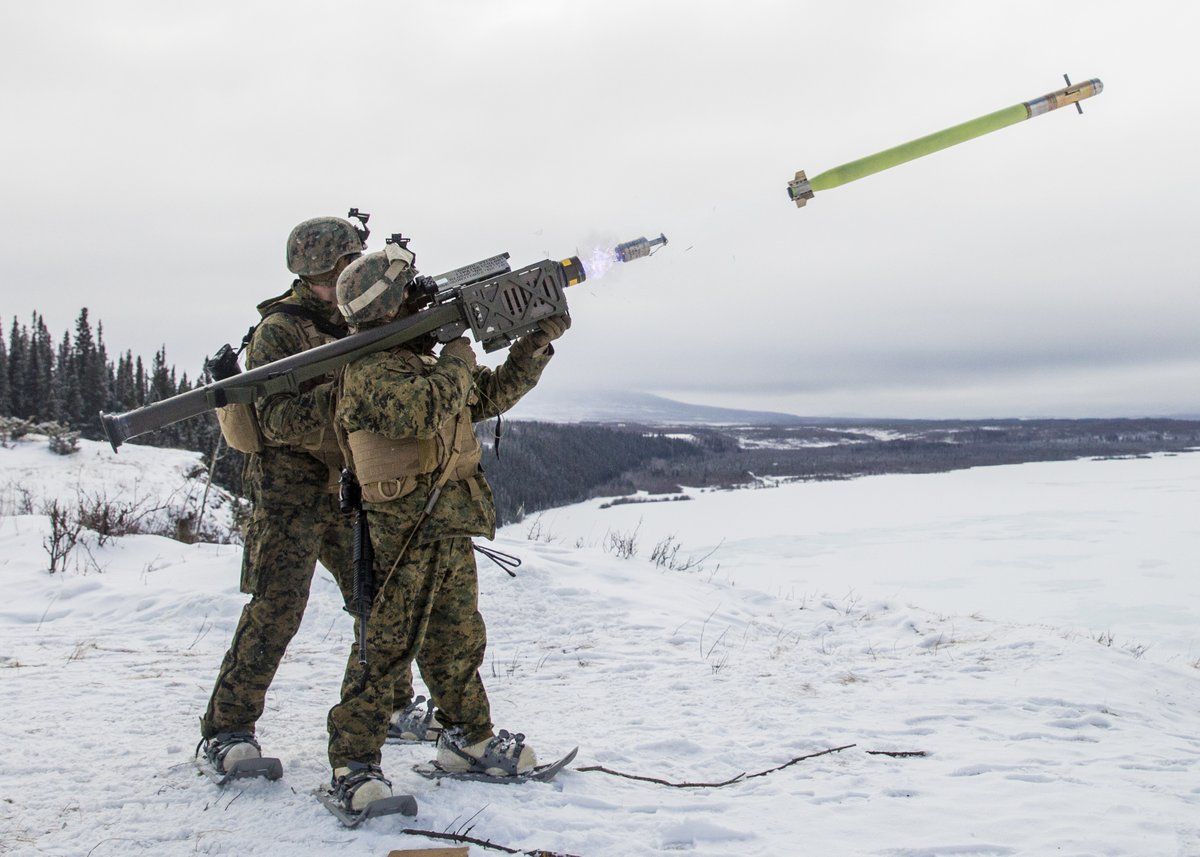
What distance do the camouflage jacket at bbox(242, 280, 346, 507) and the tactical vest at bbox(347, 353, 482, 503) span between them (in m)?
→ 0.29

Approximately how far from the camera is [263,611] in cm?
384

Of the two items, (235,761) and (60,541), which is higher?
(60,541)

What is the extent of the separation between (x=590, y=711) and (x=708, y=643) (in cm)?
192

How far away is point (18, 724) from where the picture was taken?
4297 millimetres

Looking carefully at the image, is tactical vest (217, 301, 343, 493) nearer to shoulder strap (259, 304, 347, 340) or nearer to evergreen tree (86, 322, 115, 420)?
shoulder strap (259, 304, 347, 340)

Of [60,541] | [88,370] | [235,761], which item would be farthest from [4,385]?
[235,761]

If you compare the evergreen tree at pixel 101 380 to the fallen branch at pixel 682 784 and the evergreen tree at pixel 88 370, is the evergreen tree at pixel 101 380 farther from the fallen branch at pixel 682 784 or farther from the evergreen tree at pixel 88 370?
the fallen branch at pixel 682 784

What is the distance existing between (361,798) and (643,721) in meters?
2.01

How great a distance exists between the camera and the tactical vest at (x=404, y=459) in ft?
11.4

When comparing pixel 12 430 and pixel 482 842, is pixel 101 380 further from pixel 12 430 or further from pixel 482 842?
pixel 482 842

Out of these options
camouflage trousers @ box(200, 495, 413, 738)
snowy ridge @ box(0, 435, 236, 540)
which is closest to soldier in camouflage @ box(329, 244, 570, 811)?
camouflage trousers @ box(200, 495, 413, 738)

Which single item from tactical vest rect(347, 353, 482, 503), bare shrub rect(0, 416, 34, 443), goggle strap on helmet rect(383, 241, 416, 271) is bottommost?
tactical vest rect(347, 353, 482, 503)

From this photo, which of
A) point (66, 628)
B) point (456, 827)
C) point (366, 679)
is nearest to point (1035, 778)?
point (456, 827)

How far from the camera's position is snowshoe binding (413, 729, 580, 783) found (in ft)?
12.4
